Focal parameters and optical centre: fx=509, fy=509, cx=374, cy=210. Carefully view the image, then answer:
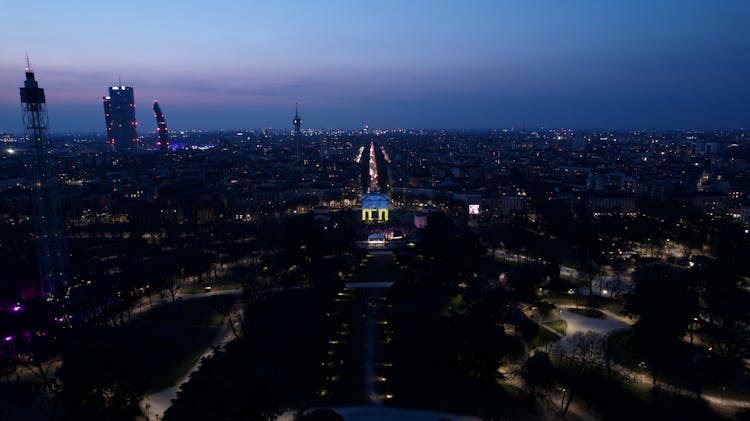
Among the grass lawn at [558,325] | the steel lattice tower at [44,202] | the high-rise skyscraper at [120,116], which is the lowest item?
the grass lawn at [558,325]

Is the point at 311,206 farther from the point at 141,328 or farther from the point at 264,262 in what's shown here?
the point at 141,328

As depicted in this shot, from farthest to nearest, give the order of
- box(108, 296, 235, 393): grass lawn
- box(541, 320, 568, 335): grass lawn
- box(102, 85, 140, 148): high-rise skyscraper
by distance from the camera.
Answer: box(102, 85, 140, 148): high-rise skyscraper < box(541, 320, 568, 335): grass lawn < box(108, 296, 235, 393): grass lawn

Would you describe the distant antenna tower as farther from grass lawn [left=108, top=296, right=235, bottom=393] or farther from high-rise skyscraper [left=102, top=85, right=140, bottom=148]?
grass lawn [left=108, top=296, right=235, bottom=393]

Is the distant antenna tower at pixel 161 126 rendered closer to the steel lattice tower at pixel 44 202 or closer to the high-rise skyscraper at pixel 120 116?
the high-rise skyscraper at pixel 120 116

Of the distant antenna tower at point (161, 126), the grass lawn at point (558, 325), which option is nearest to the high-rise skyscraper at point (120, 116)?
the distant antenna tower at point (161, 126)

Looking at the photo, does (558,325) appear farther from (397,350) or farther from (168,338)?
(168,338)

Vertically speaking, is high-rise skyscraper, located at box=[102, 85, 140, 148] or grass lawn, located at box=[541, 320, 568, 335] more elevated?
high-rise skyscraper, located at box=[102, 85, 140, 148]

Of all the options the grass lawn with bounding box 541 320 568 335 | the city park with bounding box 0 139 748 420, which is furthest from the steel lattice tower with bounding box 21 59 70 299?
the grass lawn with bounding box 541 320 568 335
